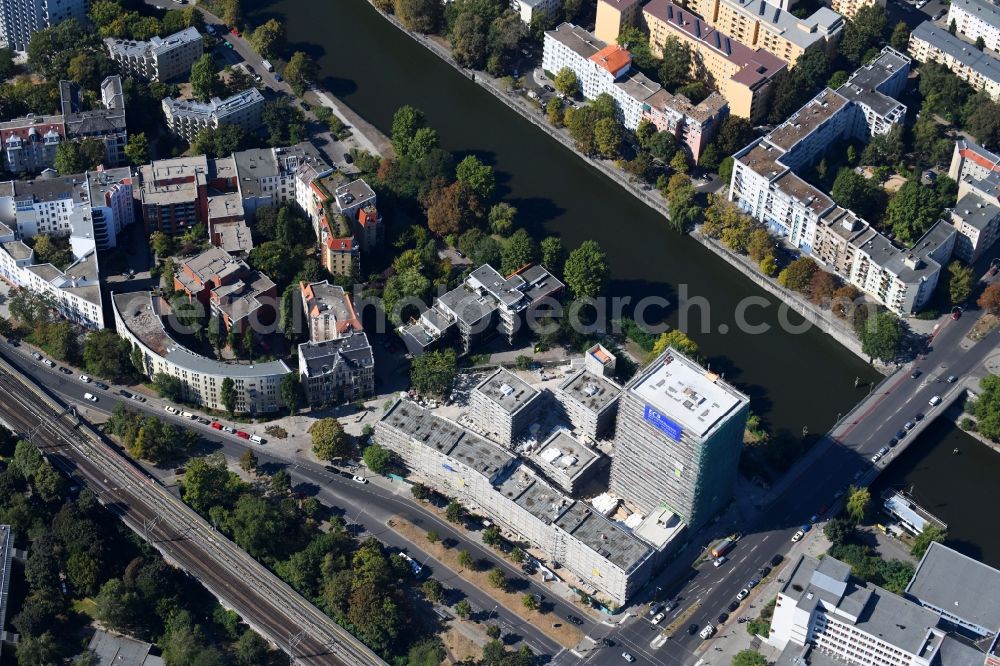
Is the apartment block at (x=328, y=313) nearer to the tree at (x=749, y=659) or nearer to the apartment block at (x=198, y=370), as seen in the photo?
the apartment block at (x=198, y=370)

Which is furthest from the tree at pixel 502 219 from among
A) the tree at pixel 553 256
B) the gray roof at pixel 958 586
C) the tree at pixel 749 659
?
the gray roof at pixel 958 586

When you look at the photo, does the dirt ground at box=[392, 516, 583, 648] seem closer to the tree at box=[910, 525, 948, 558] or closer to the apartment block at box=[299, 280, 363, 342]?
the apartment block at box=[299, 280, 363, 342]

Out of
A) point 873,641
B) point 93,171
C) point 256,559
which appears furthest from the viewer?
point 93,171

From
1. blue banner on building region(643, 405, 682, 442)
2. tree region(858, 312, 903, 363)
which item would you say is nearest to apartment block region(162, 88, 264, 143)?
blue banner on building region(643, 405, 682, 442)

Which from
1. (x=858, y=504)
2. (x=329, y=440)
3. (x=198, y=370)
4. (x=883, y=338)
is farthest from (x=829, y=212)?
(x=198, y=370)

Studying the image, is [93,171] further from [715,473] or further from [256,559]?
[715,473]

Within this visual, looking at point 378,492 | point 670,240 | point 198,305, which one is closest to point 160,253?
point 198,305
